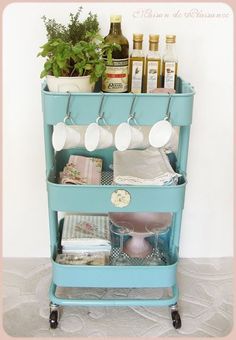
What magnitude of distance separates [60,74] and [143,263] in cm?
71

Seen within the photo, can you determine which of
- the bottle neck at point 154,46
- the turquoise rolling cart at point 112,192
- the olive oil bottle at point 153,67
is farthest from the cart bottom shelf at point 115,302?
the bottle neck at point 154,46

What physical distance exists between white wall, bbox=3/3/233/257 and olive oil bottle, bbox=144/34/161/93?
23 centimetres

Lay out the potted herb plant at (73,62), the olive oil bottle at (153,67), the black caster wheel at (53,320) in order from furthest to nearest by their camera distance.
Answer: the black caster wheel at (53,320)
the olive oil bottle at (153,67)
the potted herb plant at (73,62)

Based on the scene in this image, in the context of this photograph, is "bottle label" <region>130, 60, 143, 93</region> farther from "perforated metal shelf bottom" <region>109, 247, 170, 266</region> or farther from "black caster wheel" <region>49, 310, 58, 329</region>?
"black caster wheel" <region>49, 310, 58, 329</region>

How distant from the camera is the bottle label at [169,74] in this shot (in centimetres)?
144

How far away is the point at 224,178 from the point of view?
6.17ft

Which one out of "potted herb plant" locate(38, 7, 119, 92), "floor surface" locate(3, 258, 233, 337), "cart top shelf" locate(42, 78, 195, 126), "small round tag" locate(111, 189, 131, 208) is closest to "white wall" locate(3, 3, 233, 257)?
"floor surface" locate(3, 258, 233, 337)

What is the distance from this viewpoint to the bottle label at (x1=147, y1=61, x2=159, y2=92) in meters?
1.44

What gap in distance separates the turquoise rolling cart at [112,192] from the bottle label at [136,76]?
4.9 inches

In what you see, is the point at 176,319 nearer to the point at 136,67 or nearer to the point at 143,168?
the point at 143,168

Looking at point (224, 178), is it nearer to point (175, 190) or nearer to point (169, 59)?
point (175, 190)

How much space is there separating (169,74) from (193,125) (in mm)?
384

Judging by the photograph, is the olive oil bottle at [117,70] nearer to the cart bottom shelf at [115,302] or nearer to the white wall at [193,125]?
the white wall at [193,125]

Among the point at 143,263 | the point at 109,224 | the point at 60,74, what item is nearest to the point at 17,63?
the point at 60,74
